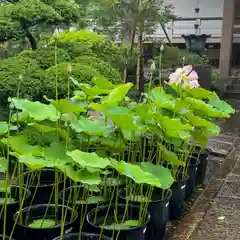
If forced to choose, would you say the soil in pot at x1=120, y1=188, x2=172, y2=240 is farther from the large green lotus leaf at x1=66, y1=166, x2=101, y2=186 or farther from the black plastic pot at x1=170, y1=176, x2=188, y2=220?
the large green lotus leaf at x1=66, y1=166, x2=101, y2=186

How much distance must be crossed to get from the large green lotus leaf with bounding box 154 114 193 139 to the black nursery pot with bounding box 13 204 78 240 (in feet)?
1.97

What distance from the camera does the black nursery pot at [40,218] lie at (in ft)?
6.06

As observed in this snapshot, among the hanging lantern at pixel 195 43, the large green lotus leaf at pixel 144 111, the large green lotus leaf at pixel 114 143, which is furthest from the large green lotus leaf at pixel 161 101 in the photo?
the hanging lantern at pixel 195 43

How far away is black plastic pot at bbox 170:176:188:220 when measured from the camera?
8.45 feet

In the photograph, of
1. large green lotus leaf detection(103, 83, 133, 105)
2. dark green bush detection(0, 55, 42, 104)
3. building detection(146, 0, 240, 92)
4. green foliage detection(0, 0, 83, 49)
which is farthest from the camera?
building detection(146, 0, 240, 92)

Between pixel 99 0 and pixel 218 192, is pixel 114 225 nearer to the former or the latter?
pixel 218 192

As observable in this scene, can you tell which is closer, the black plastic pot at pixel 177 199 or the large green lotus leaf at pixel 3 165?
the large green lotus leaf at pixel 3 165

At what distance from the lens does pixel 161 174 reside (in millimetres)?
1893

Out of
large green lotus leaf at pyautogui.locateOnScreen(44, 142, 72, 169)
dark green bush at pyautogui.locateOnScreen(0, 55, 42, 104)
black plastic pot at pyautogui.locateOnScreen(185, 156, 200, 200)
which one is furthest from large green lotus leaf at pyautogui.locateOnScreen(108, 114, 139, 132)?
dark green bush at pyautogui.locateOnScreen(0, 55, 42, 104)

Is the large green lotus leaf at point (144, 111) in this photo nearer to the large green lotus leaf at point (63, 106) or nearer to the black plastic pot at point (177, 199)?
the large green lotus leaf at point (63, 106)

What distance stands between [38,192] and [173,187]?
82 cm

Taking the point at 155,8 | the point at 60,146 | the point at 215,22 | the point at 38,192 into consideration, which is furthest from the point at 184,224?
the point at 215,22

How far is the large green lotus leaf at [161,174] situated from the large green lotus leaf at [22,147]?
19.6 inches

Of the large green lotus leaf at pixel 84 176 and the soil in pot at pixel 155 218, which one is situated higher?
the large green lotus leaf at pixel 84 176
